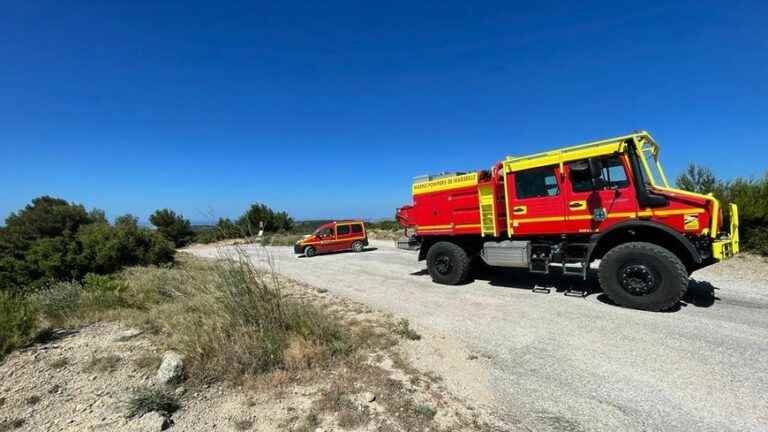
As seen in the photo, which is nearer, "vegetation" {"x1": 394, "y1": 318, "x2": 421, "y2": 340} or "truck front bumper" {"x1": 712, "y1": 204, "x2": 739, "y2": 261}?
"vegetation" {"x1": 394, "y1": 318, "x2": 421, "y2": 340}

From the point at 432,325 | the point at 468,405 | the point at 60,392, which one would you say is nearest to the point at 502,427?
the point at 468,405

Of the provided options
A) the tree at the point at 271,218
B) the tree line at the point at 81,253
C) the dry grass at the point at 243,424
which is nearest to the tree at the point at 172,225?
the tree at the point at 271,218

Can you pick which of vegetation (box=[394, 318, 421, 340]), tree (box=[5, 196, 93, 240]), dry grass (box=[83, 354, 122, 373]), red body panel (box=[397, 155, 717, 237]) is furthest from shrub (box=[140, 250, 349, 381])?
tree (box=[5, 196, 93, 240])

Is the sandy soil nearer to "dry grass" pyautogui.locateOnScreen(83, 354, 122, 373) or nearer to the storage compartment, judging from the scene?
"dry grass" pyautogui.locateOnScreen(83, 354, 122, 373)

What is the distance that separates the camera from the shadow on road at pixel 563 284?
5840 mm

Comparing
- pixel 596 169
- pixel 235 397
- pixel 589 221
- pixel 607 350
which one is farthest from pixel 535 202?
pixel 235 397

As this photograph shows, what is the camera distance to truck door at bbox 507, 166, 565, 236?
21.5 feet

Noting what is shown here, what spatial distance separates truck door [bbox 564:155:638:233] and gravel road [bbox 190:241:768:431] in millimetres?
1433

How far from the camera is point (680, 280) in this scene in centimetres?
509

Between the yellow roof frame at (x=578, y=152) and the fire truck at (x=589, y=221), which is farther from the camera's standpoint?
the yellow roof frame at (x=578, y=152)

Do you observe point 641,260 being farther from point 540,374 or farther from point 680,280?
point 540,374

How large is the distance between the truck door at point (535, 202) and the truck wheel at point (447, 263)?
1325 millimetres

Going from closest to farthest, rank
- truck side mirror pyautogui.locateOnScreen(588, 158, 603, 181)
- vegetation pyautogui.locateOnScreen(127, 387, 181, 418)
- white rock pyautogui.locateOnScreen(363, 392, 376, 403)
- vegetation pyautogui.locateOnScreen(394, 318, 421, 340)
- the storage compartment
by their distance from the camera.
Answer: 1. vegetation pyautogui.locateOnScreen(127, 387, 181, 418)
2. white rock pyautogui.locateOnScreen(363, 392, 376, 403)
3. vegetation pyautogui.locateOnScreen(394, 318, 421, 340)
4. truck side mirror pyautogui.locateOnScreen(588, 158, 603, 181)
5. the storage compartment

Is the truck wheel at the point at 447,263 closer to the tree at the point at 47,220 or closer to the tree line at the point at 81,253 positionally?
the tree line at the point at 81,253
